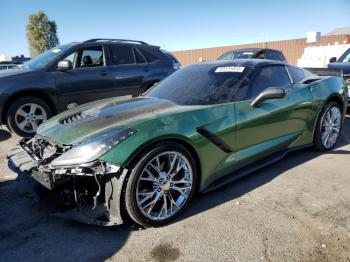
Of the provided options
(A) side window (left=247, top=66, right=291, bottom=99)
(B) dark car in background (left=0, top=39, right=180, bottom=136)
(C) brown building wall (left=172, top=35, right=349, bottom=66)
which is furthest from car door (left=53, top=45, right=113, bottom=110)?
(C) brown building wall (left=172, top=35, right=349, bottom=66)

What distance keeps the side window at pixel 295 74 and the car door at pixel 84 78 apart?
344 cm

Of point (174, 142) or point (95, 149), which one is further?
point (174, 142)

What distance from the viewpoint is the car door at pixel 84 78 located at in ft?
19.3

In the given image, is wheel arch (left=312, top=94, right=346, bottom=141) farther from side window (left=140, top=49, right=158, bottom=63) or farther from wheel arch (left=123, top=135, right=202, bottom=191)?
side window (left=140, top=49, right=158, bottom=63)

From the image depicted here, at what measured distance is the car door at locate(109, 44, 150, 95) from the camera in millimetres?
6455

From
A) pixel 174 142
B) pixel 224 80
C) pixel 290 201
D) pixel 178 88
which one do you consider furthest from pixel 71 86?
pixel 290 201

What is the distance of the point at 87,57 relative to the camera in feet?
20.6

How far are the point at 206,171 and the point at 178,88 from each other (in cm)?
118

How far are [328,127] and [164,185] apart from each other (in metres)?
3.04

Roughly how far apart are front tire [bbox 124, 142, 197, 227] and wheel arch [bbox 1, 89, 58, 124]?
3.76 metres

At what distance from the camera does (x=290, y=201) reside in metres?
3.23

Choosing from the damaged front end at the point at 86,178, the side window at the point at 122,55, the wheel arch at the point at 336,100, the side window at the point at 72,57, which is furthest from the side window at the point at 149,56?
the damaged front end at the point at 86,178

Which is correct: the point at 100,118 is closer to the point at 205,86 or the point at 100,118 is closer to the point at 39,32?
the point at 205,86

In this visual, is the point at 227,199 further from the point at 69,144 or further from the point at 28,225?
the point at 28,225
